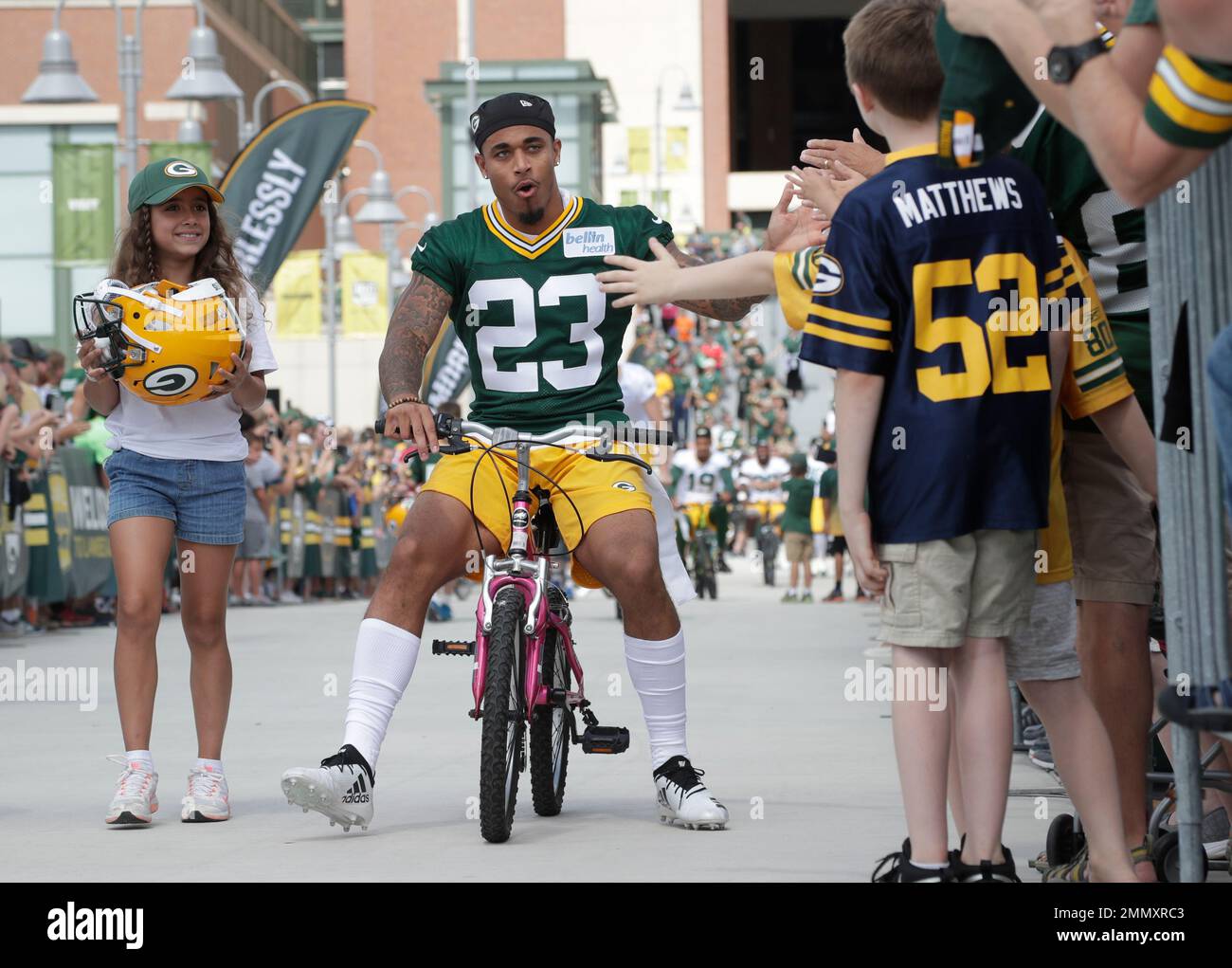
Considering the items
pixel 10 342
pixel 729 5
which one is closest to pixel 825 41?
pixel 729 5

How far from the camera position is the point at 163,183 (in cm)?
650

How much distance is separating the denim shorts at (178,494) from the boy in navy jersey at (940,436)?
2680mm

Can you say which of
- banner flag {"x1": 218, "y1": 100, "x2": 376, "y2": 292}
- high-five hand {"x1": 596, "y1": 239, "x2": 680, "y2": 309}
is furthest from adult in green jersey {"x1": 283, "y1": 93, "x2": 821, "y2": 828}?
banner flag {"x1": 218, "y1": 100, "x2": 376, "y2": 292}

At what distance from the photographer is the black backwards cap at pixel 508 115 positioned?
20.2 feet

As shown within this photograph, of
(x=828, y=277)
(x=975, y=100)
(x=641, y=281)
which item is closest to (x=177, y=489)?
(x=641, y=281)

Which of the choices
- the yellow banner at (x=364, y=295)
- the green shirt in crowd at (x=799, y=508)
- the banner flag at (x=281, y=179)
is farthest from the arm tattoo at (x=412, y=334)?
the yellow banner at (x=364, y=295)

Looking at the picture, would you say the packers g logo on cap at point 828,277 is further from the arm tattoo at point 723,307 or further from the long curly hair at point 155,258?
the long curly hair at point 155,258

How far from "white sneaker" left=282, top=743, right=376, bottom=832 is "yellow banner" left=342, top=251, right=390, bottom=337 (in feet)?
124

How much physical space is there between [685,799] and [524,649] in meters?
0.64

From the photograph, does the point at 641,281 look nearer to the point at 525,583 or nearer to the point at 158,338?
the point at 525,583

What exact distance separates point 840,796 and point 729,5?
6821 cm

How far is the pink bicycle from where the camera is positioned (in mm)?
5730
